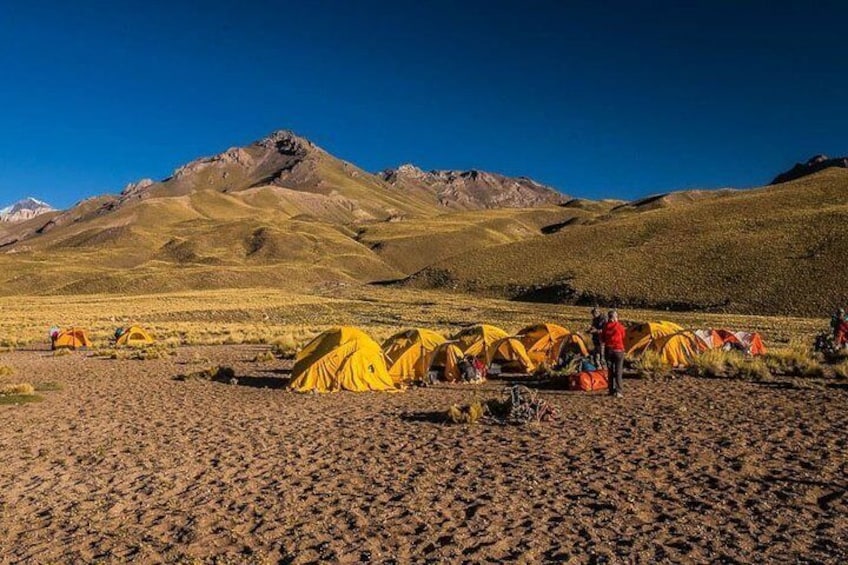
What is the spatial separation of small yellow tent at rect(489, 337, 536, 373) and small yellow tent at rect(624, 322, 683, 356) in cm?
371

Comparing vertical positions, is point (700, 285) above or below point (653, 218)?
below

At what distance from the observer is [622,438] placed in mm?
12398

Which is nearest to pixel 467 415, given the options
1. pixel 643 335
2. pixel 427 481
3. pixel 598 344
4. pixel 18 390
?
pixel 427 481

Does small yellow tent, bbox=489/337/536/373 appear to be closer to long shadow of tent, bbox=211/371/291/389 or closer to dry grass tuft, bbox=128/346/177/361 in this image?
long shadow of tent, bbox=211/371/291/389

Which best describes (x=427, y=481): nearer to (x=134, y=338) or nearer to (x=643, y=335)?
(x=643, y=335)

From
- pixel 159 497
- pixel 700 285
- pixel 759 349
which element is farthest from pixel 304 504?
pixel 700 285

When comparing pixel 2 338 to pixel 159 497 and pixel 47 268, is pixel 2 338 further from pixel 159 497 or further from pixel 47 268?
pixel 47 268

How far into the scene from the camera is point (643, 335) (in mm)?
22531

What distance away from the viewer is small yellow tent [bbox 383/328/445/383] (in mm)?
20156

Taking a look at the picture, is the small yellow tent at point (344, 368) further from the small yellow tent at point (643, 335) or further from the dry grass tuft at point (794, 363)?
the dry grass tuft at point (794, 363)

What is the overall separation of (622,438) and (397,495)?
516 centimetres

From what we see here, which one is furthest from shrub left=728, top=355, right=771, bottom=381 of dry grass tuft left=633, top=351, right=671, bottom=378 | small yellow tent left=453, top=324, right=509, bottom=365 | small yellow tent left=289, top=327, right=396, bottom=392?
small yellow tent left=289, top=327, right=396, bottom=392

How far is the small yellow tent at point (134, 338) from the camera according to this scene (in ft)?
114

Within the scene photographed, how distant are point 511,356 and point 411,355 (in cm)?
371
